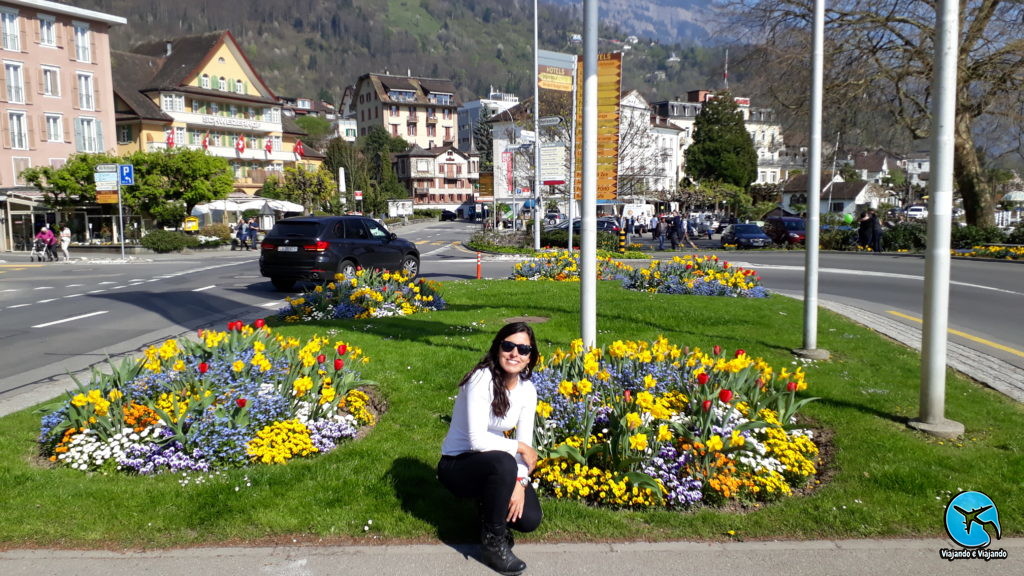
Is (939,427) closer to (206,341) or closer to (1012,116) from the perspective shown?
(206,341)

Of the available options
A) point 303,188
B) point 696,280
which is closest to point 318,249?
point 696,280

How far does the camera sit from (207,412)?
561 centimetres

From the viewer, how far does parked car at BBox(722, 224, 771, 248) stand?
118 ft

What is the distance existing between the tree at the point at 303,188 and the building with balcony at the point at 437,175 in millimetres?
43624

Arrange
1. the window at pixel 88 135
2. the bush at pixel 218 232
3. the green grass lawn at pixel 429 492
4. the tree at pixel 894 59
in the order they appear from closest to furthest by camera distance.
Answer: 1. the green grass lawn at pixel 429 492
2. the tree at pixel 894 59
3. the bush at pixel 218 232
4. the window at pixel 88 135

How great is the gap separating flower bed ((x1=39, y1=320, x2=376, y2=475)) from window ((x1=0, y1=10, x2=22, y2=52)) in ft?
161

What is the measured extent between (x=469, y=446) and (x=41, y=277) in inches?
953

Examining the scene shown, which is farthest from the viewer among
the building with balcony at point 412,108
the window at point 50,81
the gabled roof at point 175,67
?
the building with balcony at point 412,108

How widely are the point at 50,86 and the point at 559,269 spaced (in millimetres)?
44221

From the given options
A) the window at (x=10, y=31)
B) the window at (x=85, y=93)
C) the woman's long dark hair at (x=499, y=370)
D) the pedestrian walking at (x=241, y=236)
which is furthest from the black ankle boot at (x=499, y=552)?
the window at (x=85, y=93)

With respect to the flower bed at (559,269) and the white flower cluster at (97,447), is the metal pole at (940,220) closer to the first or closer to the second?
the white flower cluster at (97,447)

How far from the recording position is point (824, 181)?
284 feet

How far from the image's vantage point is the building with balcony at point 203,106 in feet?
197

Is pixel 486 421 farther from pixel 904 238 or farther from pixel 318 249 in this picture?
pixel 904 238
